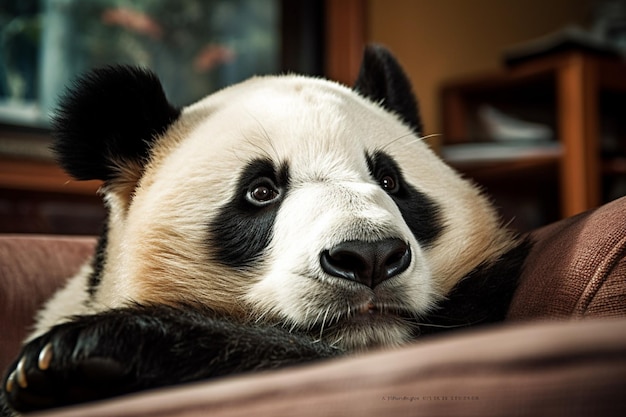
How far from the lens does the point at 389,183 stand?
1255 mm

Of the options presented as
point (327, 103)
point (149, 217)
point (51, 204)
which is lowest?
point (51, 204)

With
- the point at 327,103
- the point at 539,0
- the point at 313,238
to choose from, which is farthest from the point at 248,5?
the point at 313,238

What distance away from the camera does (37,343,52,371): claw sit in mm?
Answer: 749

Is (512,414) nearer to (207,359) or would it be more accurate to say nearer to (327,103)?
(207,359)

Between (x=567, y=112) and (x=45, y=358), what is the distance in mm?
3201

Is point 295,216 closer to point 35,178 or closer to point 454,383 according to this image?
point 454,383

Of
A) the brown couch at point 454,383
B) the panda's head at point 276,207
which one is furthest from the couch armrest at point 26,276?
the brown couch at point 454,383

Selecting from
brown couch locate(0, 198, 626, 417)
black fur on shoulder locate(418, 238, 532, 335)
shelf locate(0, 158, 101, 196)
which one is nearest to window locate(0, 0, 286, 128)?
shelf locate(0, 158, 101, 196)

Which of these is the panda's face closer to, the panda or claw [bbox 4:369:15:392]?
the panda

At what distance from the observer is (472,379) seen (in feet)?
1.53

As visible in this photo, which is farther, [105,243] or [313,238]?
[105,243]

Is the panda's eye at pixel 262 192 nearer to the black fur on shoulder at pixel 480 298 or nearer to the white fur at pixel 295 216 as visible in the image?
the white fur at pixel 295 216

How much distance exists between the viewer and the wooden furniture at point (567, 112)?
349cm

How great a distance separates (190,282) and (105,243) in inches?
10.3
